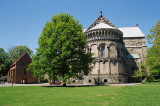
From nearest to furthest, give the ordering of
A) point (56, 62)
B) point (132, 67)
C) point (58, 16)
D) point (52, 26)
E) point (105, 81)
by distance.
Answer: point (56, 62), point (52, 26), point (58, 16), point (105, 81), point (132, 67)

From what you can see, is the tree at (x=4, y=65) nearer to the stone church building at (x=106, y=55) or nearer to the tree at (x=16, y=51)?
the tree at (x=16, y=51)

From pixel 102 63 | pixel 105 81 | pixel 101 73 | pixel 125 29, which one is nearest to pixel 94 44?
pixel 102 63

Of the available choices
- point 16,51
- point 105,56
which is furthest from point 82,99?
point 16,51

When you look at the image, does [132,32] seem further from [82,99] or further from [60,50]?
[82,99]

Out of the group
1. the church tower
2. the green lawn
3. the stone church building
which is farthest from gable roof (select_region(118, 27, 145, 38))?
the green lawn

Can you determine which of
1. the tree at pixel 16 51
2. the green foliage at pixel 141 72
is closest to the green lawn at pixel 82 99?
the green foliage at pixel 141 72

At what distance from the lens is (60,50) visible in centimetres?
2631

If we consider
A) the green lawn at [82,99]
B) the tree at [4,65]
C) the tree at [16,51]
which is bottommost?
the green lawn at [82,99]

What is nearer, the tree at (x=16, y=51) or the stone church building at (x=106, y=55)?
the stone church building at (x=106, y=55)

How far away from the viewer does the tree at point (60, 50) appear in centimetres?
2461

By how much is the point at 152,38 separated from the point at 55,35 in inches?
779

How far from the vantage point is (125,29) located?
186ft

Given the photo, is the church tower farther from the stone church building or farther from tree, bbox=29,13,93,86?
tree, bbox=29,13,93,86

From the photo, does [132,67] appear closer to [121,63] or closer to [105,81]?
[121,63]
